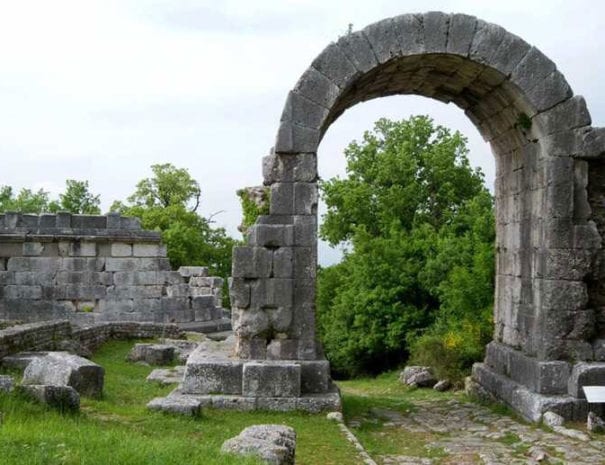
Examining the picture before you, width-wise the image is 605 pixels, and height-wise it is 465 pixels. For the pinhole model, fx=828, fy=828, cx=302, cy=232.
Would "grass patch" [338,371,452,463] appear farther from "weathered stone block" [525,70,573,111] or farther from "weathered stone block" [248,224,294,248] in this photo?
"weathered stone block" [525,70,573,111]

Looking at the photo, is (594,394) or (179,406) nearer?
(179,406)

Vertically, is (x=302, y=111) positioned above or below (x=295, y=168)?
above

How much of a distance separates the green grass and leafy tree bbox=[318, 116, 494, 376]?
7.08 meters

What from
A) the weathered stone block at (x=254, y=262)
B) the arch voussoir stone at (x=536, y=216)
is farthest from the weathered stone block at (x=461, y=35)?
the weathered stone block at (x=254, y=262)

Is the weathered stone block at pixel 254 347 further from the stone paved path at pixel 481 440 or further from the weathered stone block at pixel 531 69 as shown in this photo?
the weathered stone block at pixel 531 69

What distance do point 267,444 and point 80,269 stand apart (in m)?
13.9

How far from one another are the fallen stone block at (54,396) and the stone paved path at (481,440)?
2.97 meters

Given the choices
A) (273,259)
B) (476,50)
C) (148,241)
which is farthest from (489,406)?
(148,241)

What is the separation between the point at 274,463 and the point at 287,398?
3.64 meters

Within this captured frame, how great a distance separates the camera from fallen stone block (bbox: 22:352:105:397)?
30.7 feet

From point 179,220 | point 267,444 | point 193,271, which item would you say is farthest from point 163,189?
point 267,444

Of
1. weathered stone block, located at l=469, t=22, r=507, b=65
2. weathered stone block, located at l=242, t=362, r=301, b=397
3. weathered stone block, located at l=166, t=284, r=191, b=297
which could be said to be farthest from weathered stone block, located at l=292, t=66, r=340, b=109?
weathered stone block, located at l=166, t=284, r=191, b=297

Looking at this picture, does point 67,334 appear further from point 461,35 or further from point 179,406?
point 461,35

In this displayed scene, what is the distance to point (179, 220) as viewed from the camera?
138 ft
